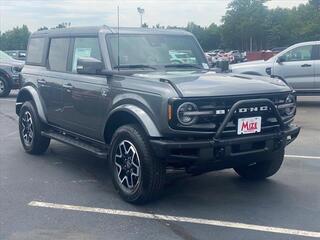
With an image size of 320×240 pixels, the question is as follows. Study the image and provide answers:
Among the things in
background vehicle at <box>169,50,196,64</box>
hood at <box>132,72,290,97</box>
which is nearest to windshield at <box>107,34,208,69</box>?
background vehicle at <box>169,50,196,64</box>

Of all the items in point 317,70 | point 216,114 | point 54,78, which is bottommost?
point 216,114

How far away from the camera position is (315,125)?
10.2 m

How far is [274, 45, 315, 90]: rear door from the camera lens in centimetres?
1295

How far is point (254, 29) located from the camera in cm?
7219

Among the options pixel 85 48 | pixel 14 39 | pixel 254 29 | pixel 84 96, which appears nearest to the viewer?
pixel 84 96

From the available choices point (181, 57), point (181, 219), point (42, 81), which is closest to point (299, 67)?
point (181, 57)

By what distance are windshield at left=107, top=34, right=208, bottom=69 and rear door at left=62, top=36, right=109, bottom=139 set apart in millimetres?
291

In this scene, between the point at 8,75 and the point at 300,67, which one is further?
the point at 8,75

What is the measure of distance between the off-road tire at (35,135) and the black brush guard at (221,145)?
2.98m

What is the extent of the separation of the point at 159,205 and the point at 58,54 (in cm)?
297

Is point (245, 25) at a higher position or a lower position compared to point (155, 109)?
higher

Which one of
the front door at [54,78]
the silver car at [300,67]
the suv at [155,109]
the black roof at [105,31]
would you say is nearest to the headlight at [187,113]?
the suv at [155,109]

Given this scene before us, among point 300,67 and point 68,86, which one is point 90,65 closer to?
point 68,86

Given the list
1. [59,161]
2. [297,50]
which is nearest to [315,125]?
[297,50]
